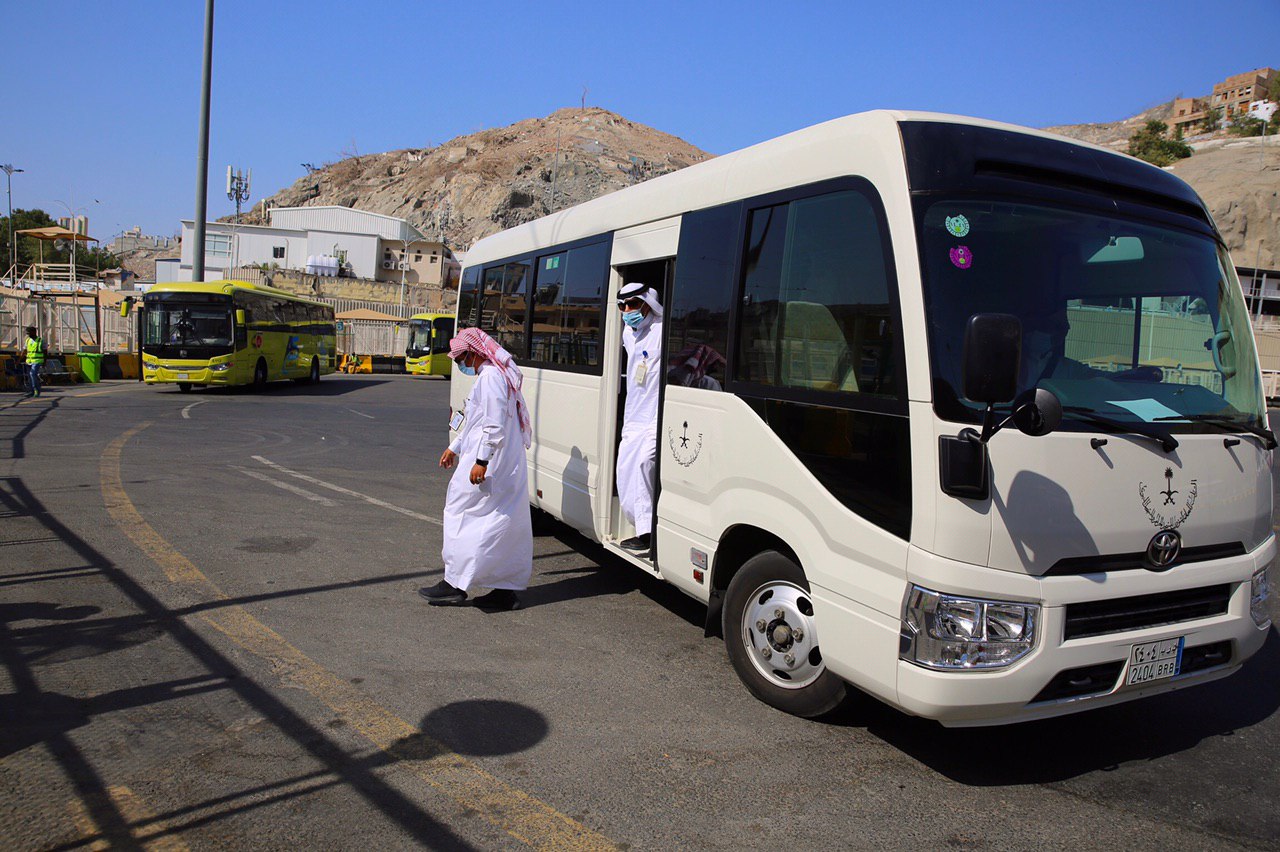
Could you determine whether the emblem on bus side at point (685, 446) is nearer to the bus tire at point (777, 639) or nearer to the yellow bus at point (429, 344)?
the bus tire at point (777, 639)

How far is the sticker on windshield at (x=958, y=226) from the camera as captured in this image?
3.58m

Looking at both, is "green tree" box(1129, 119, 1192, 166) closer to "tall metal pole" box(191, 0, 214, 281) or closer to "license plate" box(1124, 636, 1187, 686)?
"tall metal pole" box(191, 0, 214, 281)

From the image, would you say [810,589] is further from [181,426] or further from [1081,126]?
[1081,126]

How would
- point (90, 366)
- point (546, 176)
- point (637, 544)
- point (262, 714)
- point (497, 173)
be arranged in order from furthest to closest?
point (497, 173) < point (546, 176) < point (90, 366) < point (637, 544) < point (262, 714)

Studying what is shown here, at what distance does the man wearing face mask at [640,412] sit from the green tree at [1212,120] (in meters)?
162

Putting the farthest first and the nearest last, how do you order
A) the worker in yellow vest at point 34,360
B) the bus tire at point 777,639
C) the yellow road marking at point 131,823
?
the worker in yellow vest at point 34,360
the bus tire at point 777,639
the yellow road marking at point 131,823

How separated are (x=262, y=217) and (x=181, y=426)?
157 m

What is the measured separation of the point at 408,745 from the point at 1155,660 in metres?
3.22

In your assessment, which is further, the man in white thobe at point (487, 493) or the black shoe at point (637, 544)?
the black shoe at point (637, 544)

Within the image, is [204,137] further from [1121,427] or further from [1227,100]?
[1227,100]

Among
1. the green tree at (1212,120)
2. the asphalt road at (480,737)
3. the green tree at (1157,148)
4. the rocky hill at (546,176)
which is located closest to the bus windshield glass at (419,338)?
the asphalt road at (480,737)

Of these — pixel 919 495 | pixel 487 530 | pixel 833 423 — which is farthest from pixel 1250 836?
pixel 487 530

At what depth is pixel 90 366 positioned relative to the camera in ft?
88.4

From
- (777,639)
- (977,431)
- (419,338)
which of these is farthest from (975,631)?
(419,338)
